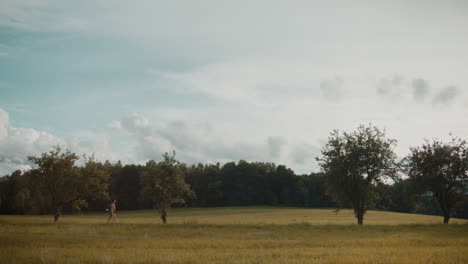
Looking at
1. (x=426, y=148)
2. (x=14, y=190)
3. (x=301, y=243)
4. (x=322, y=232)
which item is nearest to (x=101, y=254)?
(x=301, y=243)

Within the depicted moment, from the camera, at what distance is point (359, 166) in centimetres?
4238

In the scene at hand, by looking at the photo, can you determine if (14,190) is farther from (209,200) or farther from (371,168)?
(371,168)

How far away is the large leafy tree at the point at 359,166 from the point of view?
42125 mm

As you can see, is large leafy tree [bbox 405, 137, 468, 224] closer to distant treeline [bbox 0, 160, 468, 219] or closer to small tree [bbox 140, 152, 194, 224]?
small tree [bbox 140, 152, 194, 224]

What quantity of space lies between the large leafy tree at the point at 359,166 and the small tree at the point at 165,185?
18.7m

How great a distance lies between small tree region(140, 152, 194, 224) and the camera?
46406 millimetres

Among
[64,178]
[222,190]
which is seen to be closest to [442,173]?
[64,178]

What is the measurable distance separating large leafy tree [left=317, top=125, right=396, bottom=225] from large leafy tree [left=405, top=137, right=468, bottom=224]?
3.39m

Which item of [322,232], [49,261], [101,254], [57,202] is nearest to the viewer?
[49,261]

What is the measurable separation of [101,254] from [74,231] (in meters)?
15.7

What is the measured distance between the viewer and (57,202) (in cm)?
4728

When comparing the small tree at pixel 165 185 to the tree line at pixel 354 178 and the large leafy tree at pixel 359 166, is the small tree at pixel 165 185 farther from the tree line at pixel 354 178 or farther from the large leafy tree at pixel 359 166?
the large leafy tree at pixel 359 166

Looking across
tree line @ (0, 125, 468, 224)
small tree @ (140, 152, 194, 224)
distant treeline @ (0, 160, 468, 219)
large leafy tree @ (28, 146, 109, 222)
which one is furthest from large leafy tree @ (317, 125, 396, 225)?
distant treeline @ (0, 160, 468, 219)

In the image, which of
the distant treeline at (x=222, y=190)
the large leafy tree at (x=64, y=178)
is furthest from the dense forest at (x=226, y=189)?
the large leafy tree at (x=64, y=178)
